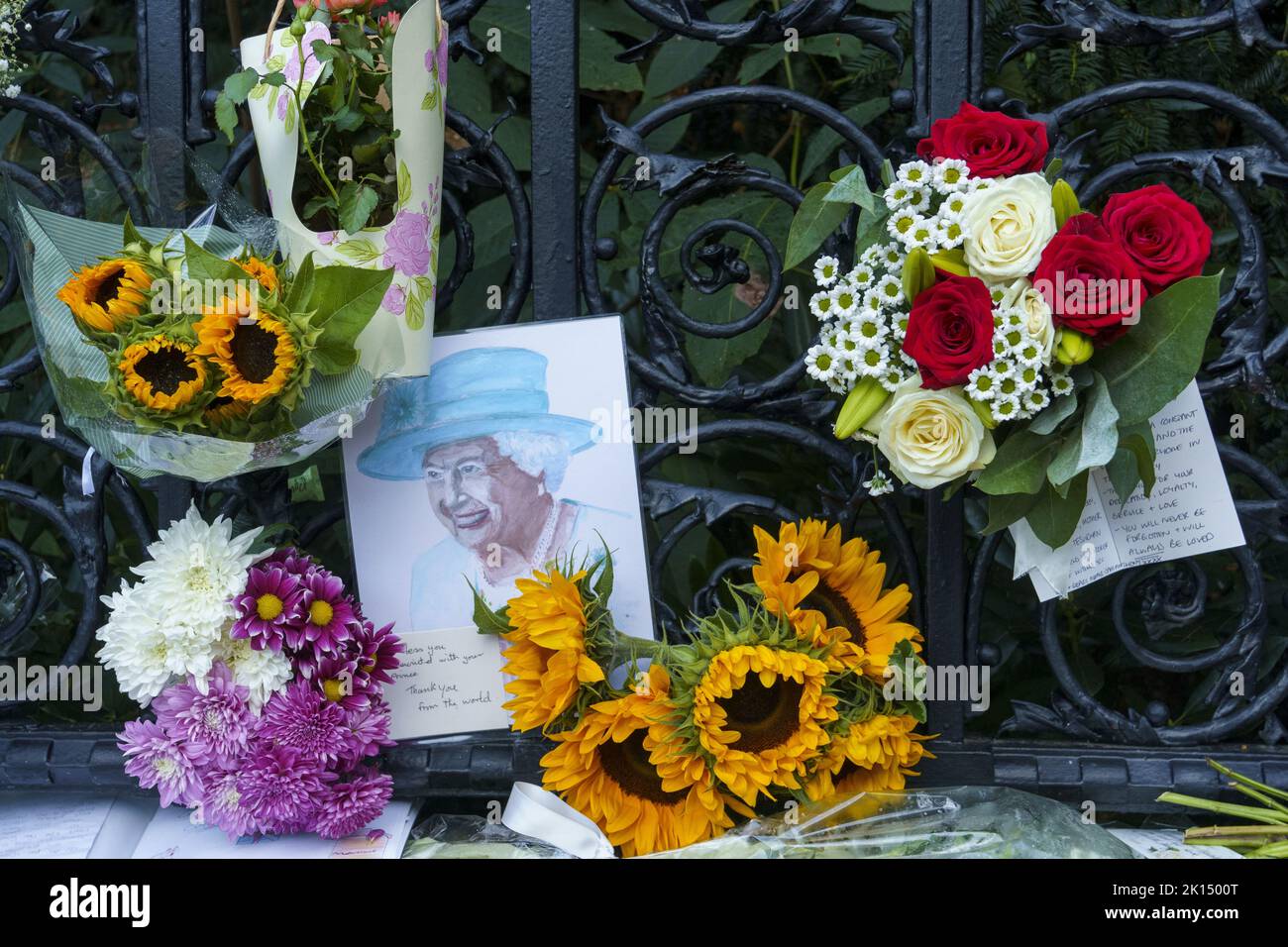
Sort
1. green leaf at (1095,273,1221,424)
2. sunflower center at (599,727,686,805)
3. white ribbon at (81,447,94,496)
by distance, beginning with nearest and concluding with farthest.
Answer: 1. green leaf at (1095,273,1221,424)
2. sunflower center at (599,727,686,805)
3. white ribbon at (81,447,94,496)

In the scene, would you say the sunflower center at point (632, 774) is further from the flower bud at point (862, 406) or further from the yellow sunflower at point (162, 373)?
the yellow sunflower at point (162, 373)

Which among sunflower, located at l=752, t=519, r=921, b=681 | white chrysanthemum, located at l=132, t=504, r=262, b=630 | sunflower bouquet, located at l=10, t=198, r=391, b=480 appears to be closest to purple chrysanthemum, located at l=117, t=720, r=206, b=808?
white chrysanthemum, located at l=132, t=504, r=262, b=630

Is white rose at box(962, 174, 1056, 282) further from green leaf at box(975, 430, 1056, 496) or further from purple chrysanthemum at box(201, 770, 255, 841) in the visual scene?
purple chrysanthemum at box(201, 770, 255, 841)

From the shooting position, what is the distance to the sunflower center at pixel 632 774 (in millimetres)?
1455

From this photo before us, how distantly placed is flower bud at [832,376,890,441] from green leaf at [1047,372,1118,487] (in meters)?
0.20

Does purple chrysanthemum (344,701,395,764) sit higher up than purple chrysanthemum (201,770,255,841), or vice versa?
purple chrysanthemum (344,701,395,764)

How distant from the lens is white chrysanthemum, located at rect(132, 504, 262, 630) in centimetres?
138

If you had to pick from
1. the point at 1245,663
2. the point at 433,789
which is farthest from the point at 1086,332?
the point at 433,789

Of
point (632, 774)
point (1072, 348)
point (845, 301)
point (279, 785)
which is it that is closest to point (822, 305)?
point (845, 301)

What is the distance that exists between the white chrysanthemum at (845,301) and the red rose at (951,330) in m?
0.07

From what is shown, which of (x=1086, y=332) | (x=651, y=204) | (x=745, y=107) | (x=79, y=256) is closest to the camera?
(x=1086, y=332)

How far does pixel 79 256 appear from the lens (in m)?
1.43
